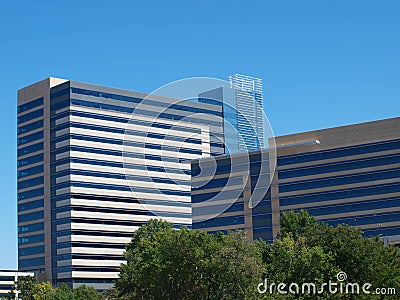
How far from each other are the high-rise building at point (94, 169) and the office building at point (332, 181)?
1213 inches

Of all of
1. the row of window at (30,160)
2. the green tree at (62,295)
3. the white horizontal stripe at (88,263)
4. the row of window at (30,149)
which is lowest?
the green tree at (62,295)

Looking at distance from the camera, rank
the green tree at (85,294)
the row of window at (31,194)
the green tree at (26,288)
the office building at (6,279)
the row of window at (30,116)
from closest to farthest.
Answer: the green tree at (85,294) → the green tree at (26,288) → the office building at (6,279) → the row of window at (31,194) → the row of window at (30,116)

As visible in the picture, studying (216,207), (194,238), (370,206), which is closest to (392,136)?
(370,206)

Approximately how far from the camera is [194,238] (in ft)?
228

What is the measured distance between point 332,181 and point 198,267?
198 feet

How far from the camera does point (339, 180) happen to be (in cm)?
12256

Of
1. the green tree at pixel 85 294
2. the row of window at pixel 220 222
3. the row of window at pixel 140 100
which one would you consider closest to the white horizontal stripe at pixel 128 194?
the row of window at pixel 140 100

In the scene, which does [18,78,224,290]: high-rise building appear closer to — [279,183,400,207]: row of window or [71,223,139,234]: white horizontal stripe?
[71,223,139,234]: white horizontal stripe

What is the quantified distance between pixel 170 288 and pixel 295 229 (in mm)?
18235

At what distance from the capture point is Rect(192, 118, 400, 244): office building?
11794 centimetres

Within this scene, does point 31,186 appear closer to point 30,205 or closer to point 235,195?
point 30,205

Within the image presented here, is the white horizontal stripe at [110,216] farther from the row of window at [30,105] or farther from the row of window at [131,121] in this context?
the row of window at [30,105]

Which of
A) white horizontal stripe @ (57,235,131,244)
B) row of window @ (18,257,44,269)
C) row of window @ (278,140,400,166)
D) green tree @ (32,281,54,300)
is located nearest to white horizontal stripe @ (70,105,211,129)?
white horizontal stripe @ (57,235,131,244)

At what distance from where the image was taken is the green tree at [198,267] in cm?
6316
